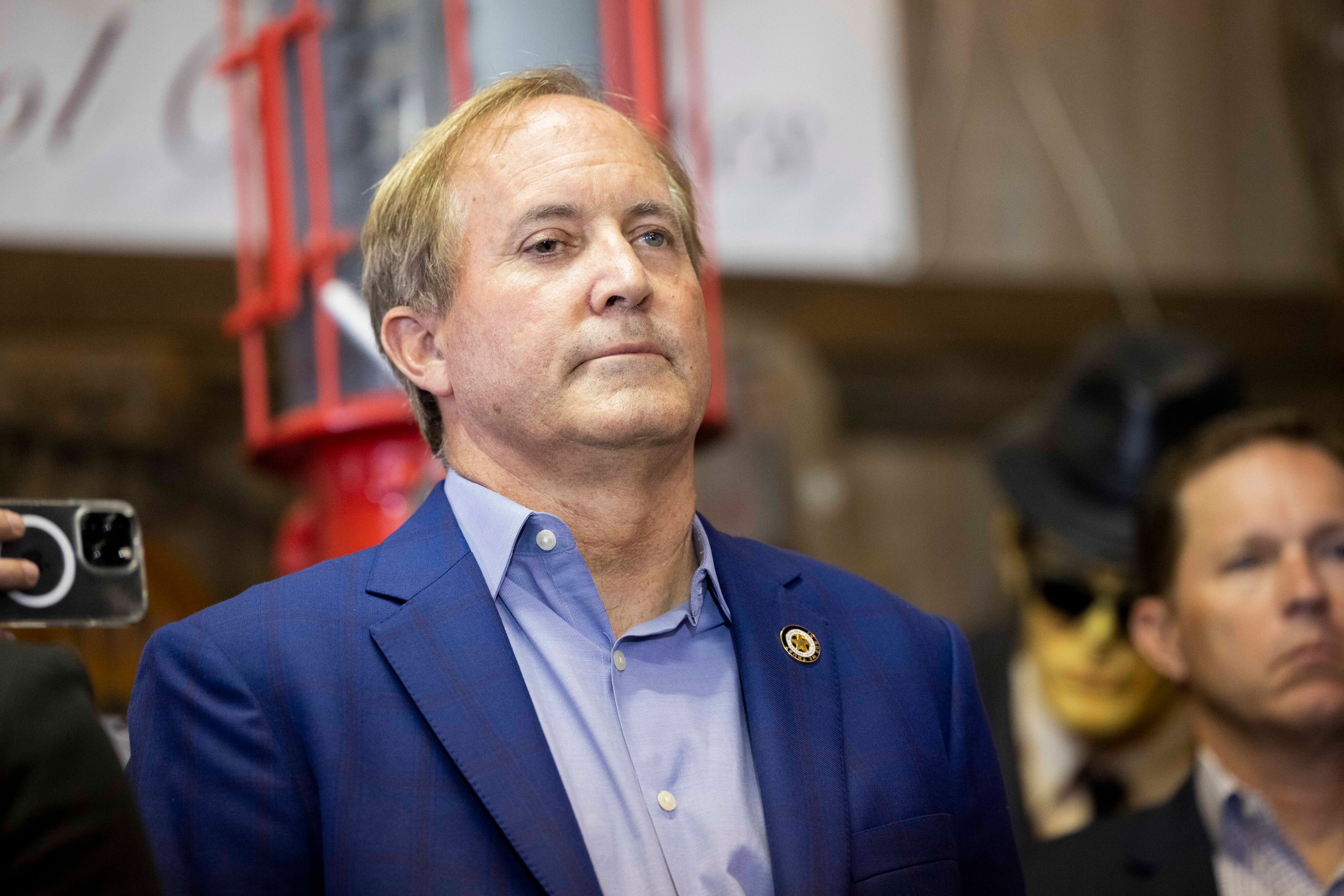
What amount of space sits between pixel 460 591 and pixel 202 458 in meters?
1.87

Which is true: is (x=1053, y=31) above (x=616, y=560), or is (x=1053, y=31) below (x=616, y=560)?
above

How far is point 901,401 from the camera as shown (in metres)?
3.65

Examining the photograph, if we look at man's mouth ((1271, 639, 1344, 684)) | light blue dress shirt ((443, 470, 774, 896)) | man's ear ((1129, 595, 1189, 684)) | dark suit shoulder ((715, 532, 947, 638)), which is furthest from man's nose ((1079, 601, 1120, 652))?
light blue dress shirt ((443, 470, 774, 896))

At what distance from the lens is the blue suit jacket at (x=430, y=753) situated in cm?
114

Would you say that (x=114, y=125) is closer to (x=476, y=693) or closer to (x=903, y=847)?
(x=476, y=693)

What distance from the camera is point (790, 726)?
1292 millimetres

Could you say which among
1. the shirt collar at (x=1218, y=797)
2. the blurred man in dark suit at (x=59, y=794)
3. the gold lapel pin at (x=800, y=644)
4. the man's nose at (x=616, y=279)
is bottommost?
the shirt collar at (x=1218, y=797)

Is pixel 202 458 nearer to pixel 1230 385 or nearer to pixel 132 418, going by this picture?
pixel 132 418

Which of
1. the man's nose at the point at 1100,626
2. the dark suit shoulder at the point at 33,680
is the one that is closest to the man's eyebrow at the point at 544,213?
the dark suit shoulder at the point at 33,680

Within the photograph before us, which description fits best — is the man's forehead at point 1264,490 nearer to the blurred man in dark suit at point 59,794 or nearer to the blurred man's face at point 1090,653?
the blurred man's face at point 1090,653

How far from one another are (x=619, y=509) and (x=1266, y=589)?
1.16 metres

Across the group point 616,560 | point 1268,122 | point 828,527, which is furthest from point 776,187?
point 1268,122

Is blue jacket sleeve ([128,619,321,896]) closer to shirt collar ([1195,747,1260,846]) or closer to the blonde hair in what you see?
the blonde hair

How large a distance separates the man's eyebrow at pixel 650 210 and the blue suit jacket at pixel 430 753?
0.33m
